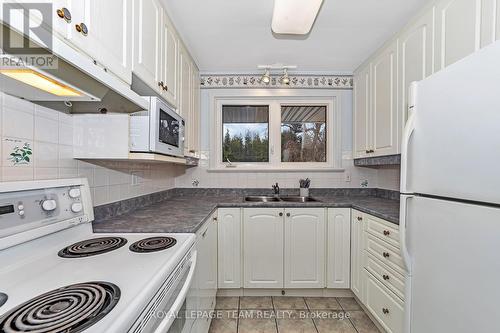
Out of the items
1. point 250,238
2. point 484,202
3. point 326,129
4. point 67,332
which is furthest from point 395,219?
point 67,332

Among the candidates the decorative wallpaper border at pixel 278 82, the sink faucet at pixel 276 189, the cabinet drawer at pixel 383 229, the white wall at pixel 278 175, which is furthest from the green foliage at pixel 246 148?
the cabinet drawer at pixel 383 229

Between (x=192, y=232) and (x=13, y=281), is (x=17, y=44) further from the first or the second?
(x=192, y=232)

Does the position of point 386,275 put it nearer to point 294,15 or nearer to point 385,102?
point 385,102

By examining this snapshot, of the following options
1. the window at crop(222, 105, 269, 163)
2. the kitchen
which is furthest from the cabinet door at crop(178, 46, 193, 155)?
the window at crop(222, 105, 269, 163)

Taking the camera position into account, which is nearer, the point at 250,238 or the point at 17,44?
the point at 17,44

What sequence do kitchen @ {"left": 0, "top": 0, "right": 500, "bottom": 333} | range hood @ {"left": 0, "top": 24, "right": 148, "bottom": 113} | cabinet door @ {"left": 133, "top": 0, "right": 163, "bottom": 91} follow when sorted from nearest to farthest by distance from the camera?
1. range hood @ {"left": 0, "top": 24, "right": 148, "bottom": 113}
2. kitchen @ {"left": 0, "top": 0, "right": 500, "bottom": 333}
3. cabinet door @ {"left": 133, "top": 0, "right": 163, "bottom": 91}

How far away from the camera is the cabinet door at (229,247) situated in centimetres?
218

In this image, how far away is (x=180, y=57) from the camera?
1972 mm

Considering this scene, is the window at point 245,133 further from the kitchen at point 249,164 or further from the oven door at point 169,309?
the oven door at point 169,309

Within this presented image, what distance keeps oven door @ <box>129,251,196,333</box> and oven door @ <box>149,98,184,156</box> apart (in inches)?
26.0

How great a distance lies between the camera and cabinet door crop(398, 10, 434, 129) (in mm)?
1537

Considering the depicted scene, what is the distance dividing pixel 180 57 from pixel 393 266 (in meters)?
2.23

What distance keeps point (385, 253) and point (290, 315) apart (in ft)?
3.10

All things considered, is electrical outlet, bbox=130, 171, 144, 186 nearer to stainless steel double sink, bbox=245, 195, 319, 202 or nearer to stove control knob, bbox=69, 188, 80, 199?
stove control knob, bbox=69, 188, 80, 199
